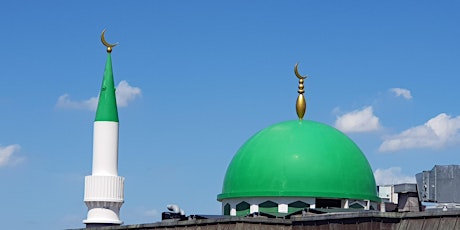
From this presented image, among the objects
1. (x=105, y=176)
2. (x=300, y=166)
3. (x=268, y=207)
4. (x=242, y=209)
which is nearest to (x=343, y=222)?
(x=300, y=166)

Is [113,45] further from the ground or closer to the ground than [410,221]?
further from the ground

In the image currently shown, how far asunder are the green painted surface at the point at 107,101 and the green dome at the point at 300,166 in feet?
18.9

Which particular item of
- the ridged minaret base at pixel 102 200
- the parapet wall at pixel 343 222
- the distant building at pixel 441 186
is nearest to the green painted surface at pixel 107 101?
the ridged minaret base at pixel 102 200

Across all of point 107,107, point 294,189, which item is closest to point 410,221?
point 294,189

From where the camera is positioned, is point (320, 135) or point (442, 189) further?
point (320, 135)

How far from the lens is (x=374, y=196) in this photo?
33125mm

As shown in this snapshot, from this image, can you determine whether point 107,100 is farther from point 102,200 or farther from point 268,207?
point 268,207

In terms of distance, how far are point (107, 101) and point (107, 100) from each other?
51 mm

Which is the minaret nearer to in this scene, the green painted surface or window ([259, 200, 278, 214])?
the green painted surface

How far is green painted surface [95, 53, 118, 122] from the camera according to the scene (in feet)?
121

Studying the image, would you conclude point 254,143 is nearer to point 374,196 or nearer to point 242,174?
→ point 242,174

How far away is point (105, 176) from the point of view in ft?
118

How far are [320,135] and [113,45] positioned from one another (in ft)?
33.9

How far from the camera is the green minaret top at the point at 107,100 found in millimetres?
36844
